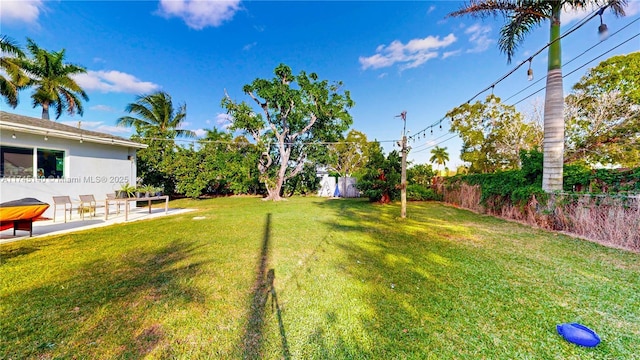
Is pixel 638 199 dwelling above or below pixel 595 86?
below

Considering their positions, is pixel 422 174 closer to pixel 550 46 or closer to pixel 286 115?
pixel 550 46

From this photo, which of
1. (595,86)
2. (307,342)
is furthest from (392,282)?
(595,86)

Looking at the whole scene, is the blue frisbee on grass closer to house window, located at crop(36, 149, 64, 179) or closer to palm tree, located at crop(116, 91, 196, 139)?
Answer: house window, located at crop(36, 149, 64, 179)

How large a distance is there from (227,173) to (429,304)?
15001mm

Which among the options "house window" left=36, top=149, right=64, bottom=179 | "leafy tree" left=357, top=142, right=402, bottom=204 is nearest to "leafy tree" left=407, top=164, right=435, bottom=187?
"leafy tree" left=357, top=142, right=402, bottom=204

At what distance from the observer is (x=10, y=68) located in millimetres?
10734

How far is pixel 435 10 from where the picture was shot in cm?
932

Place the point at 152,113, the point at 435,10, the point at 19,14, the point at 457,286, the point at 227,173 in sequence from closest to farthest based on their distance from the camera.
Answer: the point at 457,286 < the point at 19,14 < the point at 435,10 < the point at 227,173 < the point at 152,113

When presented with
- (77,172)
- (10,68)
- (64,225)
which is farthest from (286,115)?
(10,68)

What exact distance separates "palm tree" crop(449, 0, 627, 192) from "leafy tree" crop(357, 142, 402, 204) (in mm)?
6551

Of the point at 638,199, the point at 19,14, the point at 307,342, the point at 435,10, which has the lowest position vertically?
the point at 307,342

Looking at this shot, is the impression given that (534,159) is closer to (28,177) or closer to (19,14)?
(28,177)

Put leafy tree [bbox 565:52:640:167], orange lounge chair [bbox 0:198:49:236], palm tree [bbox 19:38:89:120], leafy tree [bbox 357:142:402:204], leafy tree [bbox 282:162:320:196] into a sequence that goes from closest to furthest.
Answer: orange lounge chair [bbox 0:198:49:236], leafy tree [bbox 565:52:640:167], leafy tree [bbox 357:142:402:204], palm tree [bbox 19:38:89:120], leafy tree [bbox 282:162:320:196]

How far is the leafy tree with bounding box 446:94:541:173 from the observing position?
17281mm
